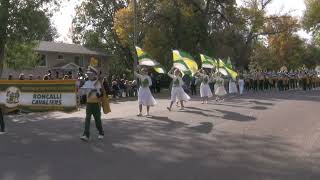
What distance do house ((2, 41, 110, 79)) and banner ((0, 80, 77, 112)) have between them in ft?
128

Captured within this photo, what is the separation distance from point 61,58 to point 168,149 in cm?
5461

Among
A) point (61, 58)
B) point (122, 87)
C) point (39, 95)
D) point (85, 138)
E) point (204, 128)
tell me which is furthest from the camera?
point (61, 58)

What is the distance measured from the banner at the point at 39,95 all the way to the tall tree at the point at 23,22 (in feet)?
24.7

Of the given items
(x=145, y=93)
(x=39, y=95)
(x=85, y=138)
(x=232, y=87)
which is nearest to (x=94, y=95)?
(x=85, y=138)

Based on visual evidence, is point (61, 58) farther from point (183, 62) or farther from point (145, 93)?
point (145, 93)

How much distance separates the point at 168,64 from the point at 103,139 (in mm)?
36666

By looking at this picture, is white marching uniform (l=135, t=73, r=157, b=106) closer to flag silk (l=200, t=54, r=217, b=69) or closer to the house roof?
flag silk (l=200, t=54, r=217, b=69)

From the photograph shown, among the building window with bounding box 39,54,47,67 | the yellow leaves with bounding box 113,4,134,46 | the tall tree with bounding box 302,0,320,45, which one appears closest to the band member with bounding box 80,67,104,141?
the yellow leaves with bounding box 113,4,134,46

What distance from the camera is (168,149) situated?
11.0 metres

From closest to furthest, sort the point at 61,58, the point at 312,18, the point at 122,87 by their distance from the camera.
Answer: the point at 122,87, the point at 61,58, the point at 312,18

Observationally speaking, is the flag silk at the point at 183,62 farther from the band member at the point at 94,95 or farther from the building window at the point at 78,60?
the building window at the point at 78,60

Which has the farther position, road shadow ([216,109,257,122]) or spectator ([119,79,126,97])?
spectator ([119,79,126,97])

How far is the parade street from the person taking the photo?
8.66 meters

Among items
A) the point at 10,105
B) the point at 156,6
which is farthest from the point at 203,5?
the point at 10,105
